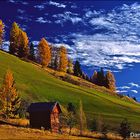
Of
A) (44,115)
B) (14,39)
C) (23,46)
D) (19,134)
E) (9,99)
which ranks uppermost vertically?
(14,39)

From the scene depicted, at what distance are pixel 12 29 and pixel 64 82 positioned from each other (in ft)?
143

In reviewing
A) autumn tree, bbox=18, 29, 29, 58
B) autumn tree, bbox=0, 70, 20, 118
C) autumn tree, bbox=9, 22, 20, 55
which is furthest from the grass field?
autumn tree, bbox=9, 22, 20, 55

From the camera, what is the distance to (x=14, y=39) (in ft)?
637

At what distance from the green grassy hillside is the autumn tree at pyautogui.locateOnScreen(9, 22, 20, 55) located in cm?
2080

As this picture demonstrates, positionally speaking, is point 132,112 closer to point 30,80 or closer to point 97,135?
Result: point 30,80

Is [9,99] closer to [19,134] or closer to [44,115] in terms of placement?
[44,115]

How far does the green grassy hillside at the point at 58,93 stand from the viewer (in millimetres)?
128288

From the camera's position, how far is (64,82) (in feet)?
544

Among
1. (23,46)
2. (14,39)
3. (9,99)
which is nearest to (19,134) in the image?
(9,99)

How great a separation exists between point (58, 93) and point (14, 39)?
59907 mm

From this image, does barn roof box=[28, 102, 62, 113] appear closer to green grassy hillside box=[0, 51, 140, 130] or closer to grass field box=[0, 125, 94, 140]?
grass field box=[0, 125, 94, 140]

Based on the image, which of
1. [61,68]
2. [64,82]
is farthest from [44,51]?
[64,82]

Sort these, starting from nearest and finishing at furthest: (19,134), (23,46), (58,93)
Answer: (19,134) → (58,93) → (23,46)

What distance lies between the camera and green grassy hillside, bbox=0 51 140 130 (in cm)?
12829
